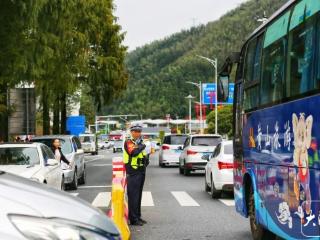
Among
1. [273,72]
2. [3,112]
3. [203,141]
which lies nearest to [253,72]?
[273,72]

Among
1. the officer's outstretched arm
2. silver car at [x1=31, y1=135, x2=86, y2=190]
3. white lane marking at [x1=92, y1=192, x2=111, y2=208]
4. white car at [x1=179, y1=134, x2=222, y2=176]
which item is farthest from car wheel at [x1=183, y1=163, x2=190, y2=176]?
the officer's outstretched arm

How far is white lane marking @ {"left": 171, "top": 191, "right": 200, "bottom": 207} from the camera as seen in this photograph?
16219mm

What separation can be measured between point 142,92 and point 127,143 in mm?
181375

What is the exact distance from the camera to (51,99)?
32312 millimetres

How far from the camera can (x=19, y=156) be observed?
14734mm

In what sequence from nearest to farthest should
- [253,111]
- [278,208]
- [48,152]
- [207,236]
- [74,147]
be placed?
[278,208], [253,111], [207,236], [48,152], [74,147]

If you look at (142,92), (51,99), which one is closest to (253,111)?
(51,99)

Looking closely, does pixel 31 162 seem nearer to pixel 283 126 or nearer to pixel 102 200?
pixel 102 200

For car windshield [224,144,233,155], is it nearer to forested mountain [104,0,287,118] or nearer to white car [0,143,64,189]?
white car [0,143,64,189]

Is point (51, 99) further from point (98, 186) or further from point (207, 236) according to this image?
point (207, 236)

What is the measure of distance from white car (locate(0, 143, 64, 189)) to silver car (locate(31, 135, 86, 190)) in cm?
519

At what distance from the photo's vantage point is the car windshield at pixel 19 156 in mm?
14508

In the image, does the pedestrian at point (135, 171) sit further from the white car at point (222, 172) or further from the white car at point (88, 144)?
the white car at point (88, 144)

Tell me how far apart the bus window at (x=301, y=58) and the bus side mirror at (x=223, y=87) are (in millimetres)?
3936
